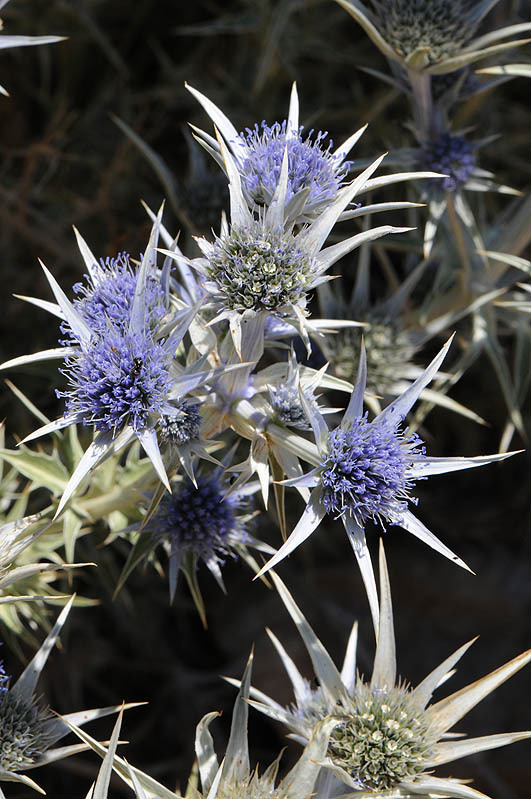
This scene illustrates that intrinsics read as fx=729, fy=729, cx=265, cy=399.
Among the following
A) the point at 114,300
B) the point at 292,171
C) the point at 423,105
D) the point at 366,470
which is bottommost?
the point at 366,470

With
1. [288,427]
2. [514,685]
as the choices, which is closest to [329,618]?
[514,685]

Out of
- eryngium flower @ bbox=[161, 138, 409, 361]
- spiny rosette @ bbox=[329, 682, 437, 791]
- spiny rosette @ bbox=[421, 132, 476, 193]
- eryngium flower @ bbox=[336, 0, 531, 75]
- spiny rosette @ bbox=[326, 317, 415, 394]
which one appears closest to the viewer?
eryngium flower @ bbox=[161, 138, 409, 361]

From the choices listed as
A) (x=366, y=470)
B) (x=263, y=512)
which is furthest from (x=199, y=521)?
(x=263, y=512)

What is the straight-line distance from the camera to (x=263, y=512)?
3.06 m

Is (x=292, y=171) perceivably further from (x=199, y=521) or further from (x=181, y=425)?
(x=199, y=521)

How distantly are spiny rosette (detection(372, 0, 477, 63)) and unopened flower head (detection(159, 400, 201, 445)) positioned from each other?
4.31 feet

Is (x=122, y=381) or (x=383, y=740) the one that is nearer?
(x=122, y=381)

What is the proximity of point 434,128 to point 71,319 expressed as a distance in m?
1.53

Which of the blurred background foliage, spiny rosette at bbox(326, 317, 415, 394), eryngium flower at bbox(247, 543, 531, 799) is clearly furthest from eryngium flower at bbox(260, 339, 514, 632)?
the blurred background foliage

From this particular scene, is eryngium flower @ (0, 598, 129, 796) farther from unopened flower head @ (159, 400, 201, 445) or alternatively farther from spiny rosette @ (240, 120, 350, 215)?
spiny rosette @ (240, 120, 350, 215)

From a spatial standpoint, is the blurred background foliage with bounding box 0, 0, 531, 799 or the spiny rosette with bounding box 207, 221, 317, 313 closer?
the spiny rosette with bounding box 207, 221, 317, 313

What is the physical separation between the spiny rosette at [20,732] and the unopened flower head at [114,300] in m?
0.96

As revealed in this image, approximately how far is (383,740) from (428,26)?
198 cm

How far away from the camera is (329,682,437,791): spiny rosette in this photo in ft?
5.66
